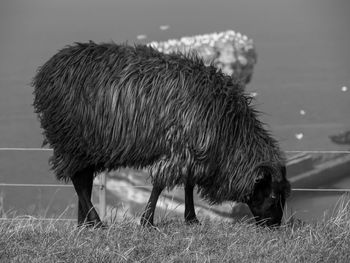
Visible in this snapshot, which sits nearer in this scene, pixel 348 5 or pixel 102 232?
pixel 102 232

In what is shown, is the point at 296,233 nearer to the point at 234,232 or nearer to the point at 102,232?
the point at 234,232

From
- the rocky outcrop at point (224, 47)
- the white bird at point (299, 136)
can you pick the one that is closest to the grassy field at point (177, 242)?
the rocky outcrop at point (224, 47)

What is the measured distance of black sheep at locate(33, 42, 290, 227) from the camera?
647 cm

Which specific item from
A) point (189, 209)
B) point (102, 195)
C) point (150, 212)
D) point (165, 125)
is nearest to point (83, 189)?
point (150, 212)

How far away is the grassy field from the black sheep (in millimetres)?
348

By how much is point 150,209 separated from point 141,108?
0.71 meters

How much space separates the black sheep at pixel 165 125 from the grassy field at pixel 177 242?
1.14 ft

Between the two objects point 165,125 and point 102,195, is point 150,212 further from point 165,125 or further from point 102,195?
point 102,195

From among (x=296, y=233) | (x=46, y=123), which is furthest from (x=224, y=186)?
(x=46, y=123)

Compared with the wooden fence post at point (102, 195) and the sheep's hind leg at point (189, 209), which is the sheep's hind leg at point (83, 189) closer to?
the sheep's hind leg at point (189, 209)

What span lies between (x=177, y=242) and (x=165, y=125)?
39.7 inches

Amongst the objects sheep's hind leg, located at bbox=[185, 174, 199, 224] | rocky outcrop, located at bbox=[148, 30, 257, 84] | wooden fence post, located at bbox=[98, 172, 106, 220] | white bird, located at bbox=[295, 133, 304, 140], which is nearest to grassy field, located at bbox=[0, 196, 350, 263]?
sheep's hind leg, located at bbox=[185, 174, 199, 224]

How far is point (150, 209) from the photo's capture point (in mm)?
6516

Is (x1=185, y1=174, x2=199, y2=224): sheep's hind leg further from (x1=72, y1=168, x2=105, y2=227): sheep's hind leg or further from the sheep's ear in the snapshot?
(x1=72, y1=168, x2=105, y2=227): sheep's hind leg
